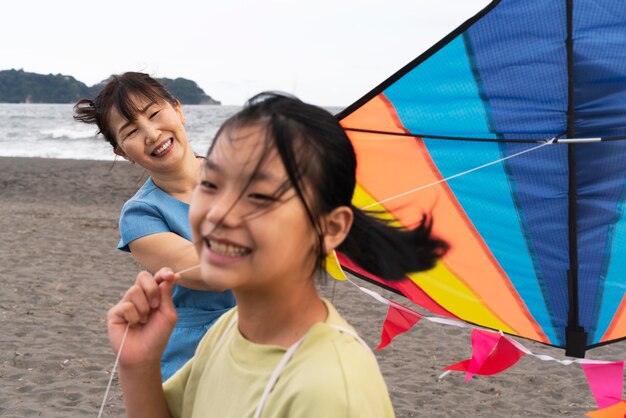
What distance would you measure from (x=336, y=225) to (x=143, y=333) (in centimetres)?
39

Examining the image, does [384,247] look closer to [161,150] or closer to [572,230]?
[161,150]

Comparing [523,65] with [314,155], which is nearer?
[314,155]

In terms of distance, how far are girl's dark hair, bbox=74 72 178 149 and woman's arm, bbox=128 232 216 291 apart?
39 cm

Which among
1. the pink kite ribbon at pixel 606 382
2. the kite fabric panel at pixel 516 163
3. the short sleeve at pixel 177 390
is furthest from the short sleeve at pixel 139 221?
the pink kite ribbon at pixel 606 382

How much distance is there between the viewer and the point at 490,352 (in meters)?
3.00

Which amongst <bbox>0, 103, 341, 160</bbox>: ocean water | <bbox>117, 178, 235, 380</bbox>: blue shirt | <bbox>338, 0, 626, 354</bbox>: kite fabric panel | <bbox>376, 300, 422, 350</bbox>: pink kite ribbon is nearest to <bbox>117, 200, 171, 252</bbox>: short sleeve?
<bbox>117, 178, 235, 380</bbox>: blue shirt

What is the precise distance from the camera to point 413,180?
2.87 meters

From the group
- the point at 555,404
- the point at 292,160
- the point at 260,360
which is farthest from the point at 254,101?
→ the point at 555,404

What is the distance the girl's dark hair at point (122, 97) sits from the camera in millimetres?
2303

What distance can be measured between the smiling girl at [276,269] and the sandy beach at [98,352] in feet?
6.63

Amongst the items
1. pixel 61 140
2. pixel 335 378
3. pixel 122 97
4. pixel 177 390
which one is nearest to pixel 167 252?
pixel 122 97

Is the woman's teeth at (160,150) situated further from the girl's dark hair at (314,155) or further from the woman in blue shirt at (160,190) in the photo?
the girl's dark hair at (314,155)

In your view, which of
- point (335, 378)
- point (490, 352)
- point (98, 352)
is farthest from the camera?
point (98, 352)

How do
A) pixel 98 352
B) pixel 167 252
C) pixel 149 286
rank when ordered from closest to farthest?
pixel 149 286, pixel 167 252, pixel 98 352
